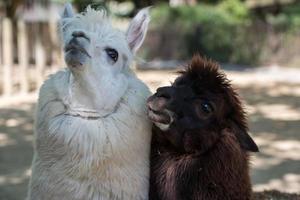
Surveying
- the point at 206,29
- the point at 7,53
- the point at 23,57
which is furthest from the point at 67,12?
the point at 206,29

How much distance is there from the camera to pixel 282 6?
27469 millimetres

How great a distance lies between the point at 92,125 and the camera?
5.51ft

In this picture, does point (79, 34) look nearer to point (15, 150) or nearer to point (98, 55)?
point (98, 55)

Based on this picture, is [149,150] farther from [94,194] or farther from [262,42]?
[262,42]

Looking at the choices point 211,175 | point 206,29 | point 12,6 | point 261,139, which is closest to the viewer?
point 211,175

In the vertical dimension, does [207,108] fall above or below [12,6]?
above

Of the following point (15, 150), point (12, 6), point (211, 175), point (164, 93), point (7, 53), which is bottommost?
point (15, 150)

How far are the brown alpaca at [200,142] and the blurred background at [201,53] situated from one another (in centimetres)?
28

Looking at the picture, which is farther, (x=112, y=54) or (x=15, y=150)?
(x=15, y=150)

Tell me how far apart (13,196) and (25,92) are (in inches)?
261

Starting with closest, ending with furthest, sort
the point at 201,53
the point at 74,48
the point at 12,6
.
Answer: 1. the point at 74,48
2. the point at 201,53
3. the point at 12,6

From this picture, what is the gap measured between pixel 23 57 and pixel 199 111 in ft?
32.4

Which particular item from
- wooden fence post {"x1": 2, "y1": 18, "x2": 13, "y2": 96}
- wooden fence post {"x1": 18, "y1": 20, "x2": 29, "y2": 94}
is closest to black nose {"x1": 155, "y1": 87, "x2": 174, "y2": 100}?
wooden fence post {"x1": 2, "y1": 18, "x2": 13, "y2": 96}

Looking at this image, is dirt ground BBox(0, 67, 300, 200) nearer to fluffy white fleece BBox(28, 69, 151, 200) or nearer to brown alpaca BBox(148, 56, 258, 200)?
brown alpaca BBox(148, 56, 258, 200)
